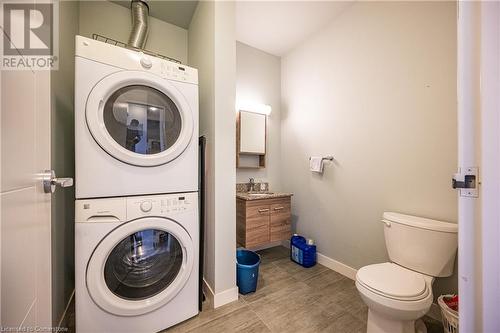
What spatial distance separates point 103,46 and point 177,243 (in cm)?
121

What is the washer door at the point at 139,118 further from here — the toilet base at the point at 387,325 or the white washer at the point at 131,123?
the toilet base at the point at 387,325

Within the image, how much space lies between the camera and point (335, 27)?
6.78ft

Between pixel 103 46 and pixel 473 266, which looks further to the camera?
pixel 103 46

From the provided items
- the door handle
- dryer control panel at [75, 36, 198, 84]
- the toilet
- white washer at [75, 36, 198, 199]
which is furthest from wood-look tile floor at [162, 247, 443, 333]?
dryer control panel at [75, 36, 198, 84]

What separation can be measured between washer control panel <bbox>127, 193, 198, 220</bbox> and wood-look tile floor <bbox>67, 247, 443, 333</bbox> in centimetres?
77

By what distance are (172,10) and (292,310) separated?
2851 millimetres

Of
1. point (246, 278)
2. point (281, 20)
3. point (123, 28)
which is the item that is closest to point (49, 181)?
point (246, 278)

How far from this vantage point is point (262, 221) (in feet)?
6.72

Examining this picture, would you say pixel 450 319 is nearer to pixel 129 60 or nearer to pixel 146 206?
pixel 146 206

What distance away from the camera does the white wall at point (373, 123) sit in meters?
1.38

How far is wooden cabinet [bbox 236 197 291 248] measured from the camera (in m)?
1.97

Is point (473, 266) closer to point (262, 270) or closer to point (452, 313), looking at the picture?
point (452, 313)

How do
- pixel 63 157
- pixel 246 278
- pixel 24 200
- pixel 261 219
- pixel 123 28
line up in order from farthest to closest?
pixel 261 219 → pixel 123 28 → pixel 246 278 → pixel 63 157 → pixel 24 200

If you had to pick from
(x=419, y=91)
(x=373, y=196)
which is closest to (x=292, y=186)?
(x=373, y=196)
